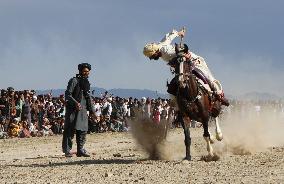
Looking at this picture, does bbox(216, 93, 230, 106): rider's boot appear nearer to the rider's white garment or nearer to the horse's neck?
the rider's white garment

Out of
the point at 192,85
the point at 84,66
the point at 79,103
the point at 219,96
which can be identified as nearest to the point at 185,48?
the point at 192,85

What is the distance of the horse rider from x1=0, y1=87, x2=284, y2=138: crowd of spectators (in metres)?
6.23

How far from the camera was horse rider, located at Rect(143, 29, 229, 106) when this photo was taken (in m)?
15.4

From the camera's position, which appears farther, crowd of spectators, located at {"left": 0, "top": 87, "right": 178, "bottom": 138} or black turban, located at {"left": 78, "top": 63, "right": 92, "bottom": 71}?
crowd of spectators, located at {"left": 0, "top": 87, "right": 178, "bottom": 138}

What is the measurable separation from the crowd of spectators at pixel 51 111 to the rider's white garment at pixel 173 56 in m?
6.13

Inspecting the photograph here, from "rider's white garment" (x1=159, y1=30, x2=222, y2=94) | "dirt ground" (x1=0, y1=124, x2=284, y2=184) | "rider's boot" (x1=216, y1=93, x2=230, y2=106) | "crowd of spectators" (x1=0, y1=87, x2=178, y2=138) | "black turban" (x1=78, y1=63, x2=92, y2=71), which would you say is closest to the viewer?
"dirt ground" (x1=0, y1=124, x2=284, y2=184)

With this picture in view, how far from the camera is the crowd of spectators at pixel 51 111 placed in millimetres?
→ 26922

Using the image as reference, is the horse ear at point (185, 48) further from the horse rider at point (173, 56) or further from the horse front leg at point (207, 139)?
the horse front leg at point (207, 139)

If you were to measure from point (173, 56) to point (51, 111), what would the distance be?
1520 cm

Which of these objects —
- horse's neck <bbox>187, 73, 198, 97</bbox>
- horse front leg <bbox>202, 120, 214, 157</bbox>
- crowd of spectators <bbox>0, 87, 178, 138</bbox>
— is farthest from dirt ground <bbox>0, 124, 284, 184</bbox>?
crowd of spectators <bbox>0, 87, 178, 138</bbox>

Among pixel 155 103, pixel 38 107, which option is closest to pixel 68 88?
pixel 38 107

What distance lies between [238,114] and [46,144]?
7.05 metres

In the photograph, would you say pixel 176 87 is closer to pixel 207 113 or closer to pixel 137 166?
pixel 207 113

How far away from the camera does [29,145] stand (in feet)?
78.3
